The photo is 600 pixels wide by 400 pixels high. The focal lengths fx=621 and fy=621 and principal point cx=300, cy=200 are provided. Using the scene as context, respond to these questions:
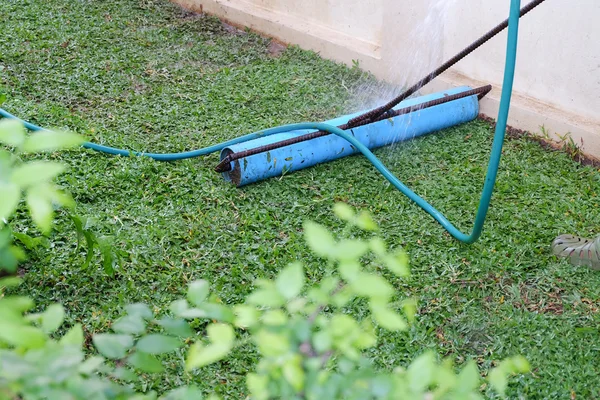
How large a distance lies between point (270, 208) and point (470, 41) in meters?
1.85

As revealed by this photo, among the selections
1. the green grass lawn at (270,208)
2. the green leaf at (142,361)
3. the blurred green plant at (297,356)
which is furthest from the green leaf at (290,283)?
the green grass lawn at (270,208)

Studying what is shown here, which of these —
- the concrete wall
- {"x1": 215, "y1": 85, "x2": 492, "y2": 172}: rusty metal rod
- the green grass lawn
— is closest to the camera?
the green grass lawn

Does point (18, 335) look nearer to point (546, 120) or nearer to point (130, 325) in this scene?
point (130, 325)

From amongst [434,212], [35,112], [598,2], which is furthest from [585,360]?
[35,112]

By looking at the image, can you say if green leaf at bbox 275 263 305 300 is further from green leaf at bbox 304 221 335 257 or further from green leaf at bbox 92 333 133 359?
green leaf at bbox 92 333 133 359

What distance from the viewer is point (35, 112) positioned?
3727mm

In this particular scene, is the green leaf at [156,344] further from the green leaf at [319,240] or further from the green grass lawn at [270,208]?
the green grass lawn at [270,208]

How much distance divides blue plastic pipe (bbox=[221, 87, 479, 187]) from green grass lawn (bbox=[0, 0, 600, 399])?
2.5 inches

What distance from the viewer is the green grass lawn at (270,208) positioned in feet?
7.63

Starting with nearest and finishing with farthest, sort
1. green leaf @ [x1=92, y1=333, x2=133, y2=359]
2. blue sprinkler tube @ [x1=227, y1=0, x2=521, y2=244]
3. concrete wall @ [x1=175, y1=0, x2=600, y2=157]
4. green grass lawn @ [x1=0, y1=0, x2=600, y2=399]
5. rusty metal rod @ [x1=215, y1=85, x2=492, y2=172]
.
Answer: green leaf @ [x1=92, y1=333, x2=133, y2=359]
green grass lawn @ [x1=0, y1=0, x2=600, y2=399]
blue sprinkler tube @ [x1=227, y1=0, x2=521, y2=244]
rusty metal rod @ [x1=215, y1=85, x2=492, y2=172]
concrete wall @ [x1=175, y1=0, x2=600, y2=157]

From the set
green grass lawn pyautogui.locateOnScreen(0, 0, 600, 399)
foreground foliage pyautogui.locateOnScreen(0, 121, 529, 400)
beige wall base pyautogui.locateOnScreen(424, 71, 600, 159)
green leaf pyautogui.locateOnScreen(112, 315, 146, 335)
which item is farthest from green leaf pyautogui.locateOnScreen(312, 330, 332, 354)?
beige wall base pyautogui.locateOnScreen(424, 71, 600, 159)

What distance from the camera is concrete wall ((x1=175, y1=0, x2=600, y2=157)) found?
3.43 metres

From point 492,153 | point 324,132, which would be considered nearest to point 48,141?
point 492,153

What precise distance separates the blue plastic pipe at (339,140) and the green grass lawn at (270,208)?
0.21ft
